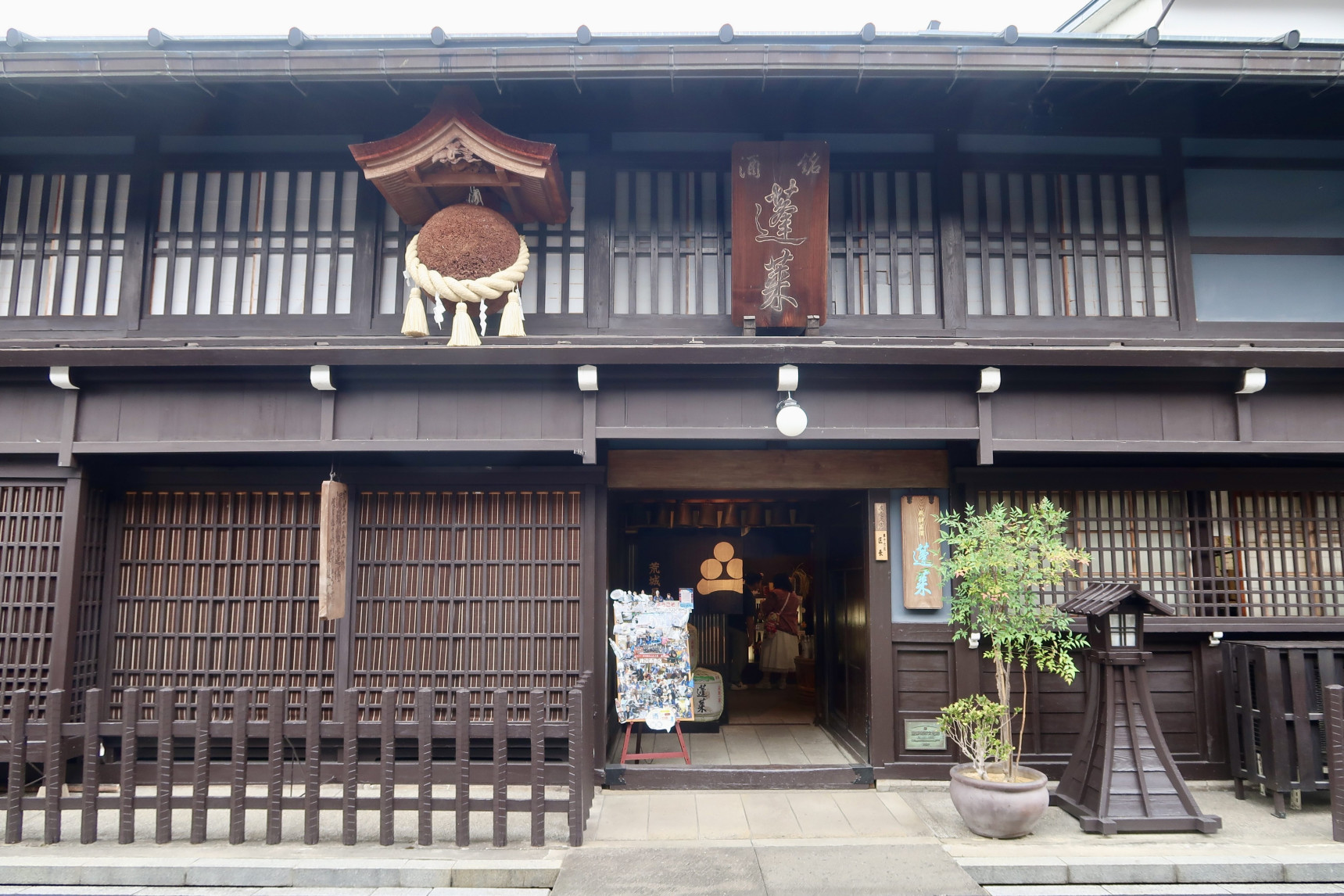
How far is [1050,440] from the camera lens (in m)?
7.46

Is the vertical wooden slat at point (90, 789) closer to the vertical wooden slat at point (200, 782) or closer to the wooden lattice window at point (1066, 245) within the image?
the vertical wooden slat at point (200, 782)

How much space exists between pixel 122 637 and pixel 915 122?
387 inches

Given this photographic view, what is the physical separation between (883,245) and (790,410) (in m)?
2.51

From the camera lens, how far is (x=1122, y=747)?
22.4 ft

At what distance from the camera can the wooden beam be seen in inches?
325

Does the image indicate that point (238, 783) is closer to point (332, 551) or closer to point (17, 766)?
point (17, 766)

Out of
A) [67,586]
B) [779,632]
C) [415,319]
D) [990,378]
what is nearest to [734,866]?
[990,378]

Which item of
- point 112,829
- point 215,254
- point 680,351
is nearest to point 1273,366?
point 680,351

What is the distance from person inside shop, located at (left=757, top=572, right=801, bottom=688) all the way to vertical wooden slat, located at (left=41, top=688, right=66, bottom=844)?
31.8 feet

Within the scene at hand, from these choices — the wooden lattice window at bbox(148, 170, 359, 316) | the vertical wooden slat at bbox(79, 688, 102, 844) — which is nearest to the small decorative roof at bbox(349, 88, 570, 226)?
the wooden lattice window at bbox(148, 170, 359, 316)

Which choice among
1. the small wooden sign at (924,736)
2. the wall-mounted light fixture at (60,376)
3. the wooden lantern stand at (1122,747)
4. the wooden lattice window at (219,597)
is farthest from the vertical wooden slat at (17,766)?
the wooden lantern stand at (1122,747)

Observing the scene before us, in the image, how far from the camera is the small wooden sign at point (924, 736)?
8055mm

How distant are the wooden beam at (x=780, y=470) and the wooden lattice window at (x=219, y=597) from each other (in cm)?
338

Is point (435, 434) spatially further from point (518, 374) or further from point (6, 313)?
point (6, 313)
